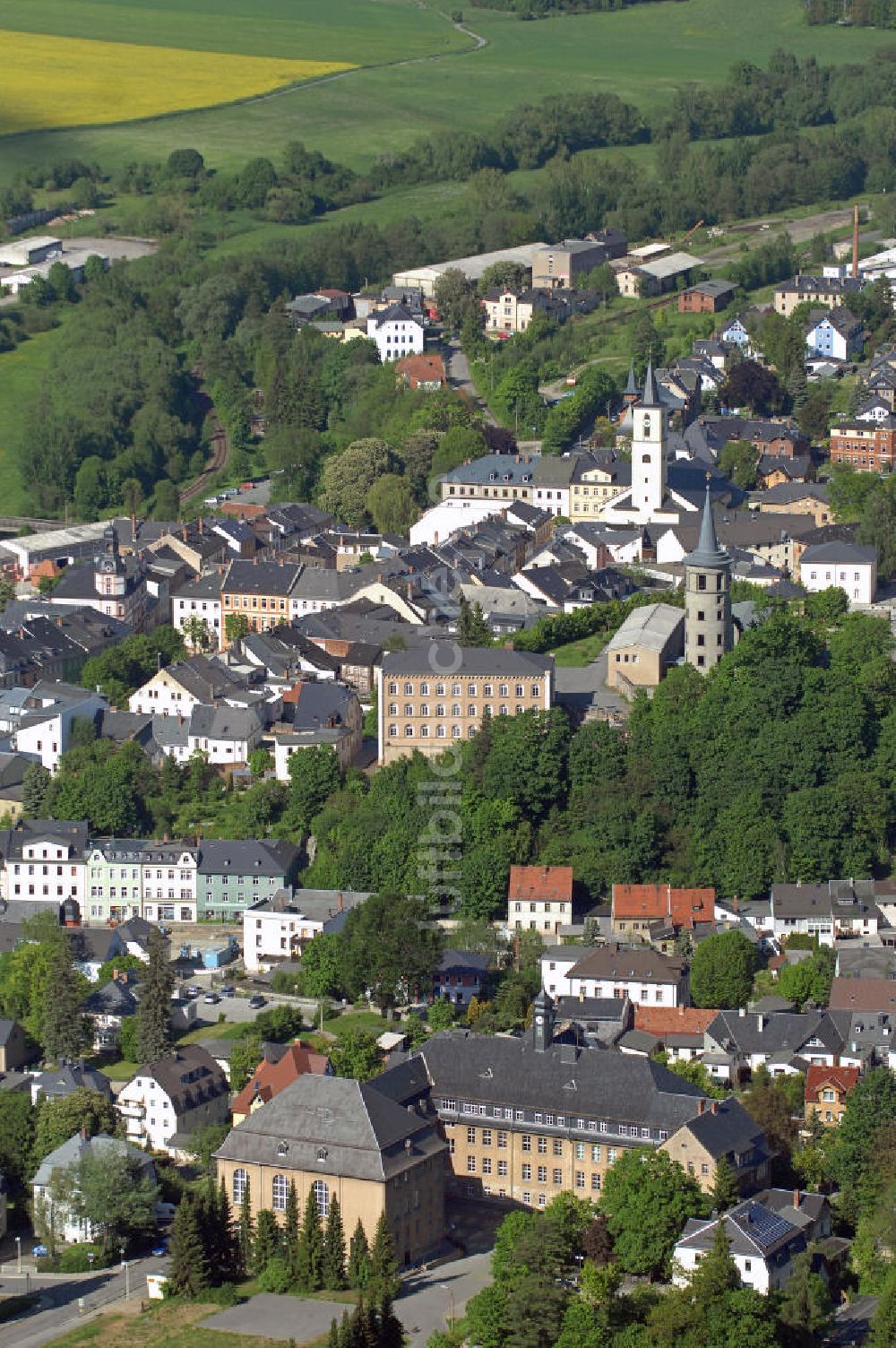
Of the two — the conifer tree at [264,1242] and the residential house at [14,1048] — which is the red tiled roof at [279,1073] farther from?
the residential house at [14,1048]

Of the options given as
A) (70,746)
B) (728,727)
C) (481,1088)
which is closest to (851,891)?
(728,727)

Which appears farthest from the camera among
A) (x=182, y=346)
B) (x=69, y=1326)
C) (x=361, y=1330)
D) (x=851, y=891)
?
(x=182, y=346)

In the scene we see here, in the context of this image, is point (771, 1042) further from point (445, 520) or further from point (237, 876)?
point (445, 520)

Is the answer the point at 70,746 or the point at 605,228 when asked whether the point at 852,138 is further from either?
the point at 70,746

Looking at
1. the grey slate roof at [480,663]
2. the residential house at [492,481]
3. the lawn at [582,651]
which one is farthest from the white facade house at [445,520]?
the grey slate roof at [480,663]

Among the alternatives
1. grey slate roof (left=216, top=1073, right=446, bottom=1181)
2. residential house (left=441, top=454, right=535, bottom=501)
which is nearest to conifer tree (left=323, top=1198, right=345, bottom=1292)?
grey slate roof (left=216, top=1073, right=446, bottom=1181)

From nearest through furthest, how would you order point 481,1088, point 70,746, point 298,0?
point 481,1088
point 70,746
point 298,0
